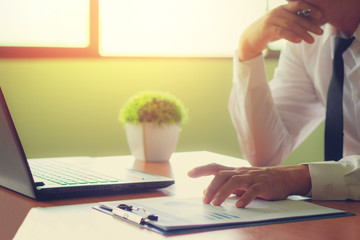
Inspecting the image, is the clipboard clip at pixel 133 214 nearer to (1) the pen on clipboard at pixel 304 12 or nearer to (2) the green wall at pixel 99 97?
(1) the pen on clipboard at pixel 304 12

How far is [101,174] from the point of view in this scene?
118cm

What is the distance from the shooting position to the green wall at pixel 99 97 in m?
2.88

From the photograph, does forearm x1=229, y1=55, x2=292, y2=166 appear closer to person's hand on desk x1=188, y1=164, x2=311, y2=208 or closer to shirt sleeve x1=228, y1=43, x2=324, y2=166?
shirt sleeve x1=228, y1=43, x2=324, y2=166

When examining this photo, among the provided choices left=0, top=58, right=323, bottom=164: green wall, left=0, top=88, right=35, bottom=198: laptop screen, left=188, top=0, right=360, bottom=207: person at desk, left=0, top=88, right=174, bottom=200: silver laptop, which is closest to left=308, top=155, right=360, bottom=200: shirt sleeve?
left=188, top=0, right=360, bottom=207: person at desk

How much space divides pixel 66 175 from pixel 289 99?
3.74ft

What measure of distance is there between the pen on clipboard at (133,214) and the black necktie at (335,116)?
0.89 m

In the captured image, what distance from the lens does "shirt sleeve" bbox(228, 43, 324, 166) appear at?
6.00 ft

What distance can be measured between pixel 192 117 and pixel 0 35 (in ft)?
4.26

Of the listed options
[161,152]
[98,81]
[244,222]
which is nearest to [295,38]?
[161,152]

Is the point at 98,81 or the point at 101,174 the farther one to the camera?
the point at 98,81

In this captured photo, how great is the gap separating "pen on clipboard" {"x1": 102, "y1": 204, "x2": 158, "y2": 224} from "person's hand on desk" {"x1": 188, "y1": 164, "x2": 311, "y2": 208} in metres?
0.15

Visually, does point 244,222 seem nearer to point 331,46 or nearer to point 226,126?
point 331,46

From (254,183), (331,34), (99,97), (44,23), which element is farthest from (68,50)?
(254,183)

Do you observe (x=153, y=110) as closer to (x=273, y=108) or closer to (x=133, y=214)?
(x=273, y=108)
